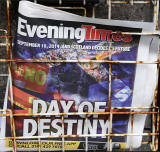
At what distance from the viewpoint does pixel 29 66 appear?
0.50 meters

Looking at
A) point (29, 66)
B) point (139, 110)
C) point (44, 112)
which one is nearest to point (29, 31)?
point (29, 66)

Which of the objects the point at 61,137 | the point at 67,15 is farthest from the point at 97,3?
the point at 61,137

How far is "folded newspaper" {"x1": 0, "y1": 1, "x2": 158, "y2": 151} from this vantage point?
1.61 ft

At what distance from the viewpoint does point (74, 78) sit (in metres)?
0.51

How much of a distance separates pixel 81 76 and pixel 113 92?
8 centimetres

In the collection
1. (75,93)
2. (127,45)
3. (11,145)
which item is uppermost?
(127,45)

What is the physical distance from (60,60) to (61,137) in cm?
18

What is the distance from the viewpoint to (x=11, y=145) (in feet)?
1.71

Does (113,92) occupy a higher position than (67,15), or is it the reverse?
(67,15)

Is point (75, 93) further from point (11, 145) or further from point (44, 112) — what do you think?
point (11, 145)

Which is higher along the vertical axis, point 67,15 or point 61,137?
point 67,15

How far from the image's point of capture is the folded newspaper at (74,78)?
1.61ft

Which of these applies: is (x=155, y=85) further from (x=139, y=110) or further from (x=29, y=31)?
(x=29, y=31)

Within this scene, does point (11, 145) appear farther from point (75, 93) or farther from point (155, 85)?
point (155, 85)
